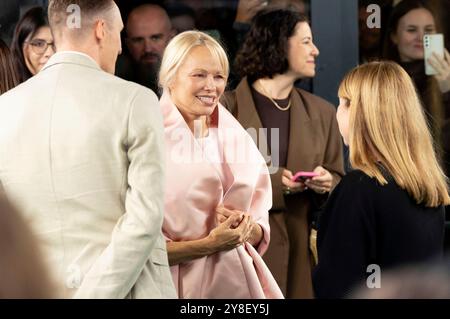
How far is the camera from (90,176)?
270 cm

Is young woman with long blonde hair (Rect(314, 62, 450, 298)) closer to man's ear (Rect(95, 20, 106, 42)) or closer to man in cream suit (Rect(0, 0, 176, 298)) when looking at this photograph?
man in cream suit (Rect(0, 0, 176, 298))

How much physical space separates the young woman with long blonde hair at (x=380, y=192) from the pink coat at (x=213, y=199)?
44 cm

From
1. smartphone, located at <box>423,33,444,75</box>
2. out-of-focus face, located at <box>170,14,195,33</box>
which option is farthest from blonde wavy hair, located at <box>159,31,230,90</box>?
smartphone, located at <box>423,33,444,75</box>

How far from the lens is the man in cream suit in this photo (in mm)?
2648

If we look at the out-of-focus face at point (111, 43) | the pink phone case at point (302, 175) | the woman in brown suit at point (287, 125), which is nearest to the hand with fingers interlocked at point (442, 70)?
the woman in brown suit at point (287, 125)

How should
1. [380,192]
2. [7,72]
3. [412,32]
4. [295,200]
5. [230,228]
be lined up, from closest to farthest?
[380,192] → [230,228] → [7,72] → [295,200] → [412,32]

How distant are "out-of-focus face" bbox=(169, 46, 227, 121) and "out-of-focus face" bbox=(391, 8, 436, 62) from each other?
1.44 m

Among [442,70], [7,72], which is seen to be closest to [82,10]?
[7,72]

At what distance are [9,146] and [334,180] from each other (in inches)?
67.7

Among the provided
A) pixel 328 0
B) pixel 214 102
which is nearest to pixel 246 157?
pixel 214 102

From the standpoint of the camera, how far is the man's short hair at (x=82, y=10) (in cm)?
282

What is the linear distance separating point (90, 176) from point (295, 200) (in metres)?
1.61

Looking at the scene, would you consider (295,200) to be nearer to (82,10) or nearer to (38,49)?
(38,49)

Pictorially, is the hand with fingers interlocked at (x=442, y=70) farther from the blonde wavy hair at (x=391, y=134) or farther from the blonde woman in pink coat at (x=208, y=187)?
the blonde wavy hair at (x=391, y=134)
